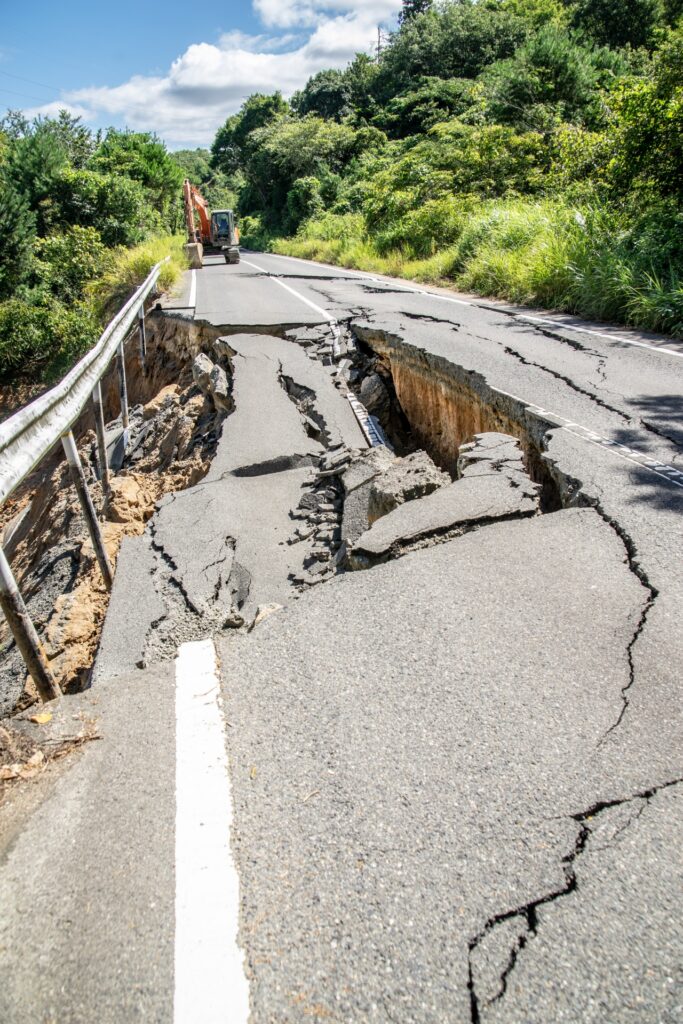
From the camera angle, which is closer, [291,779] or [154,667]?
[291,779]

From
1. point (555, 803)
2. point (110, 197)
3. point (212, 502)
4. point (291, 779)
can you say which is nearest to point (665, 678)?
point (555, 803)

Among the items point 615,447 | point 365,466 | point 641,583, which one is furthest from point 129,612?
point 615,447

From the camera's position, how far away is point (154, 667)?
Result: 314 cm

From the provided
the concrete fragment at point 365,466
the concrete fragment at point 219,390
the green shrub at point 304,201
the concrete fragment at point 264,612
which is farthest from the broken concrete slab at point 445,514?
the green shrub at point 304,201

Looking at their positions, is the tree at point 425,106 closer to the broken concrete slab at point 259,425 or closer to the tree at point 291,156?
the tree at point 291,156

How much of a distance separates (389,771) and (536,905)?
0.65 metres

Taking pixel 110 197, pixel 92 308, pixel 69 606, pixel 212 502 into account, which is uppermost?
pixel 110 197

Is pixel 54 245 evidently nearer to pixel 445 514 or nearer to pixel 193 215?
pixel 193 215

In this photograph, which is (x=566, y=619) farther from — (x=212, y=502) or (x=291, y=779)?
(x=212, y=502)

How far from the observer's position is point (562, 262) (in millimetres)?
11242

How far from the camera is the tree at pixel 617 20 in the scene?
30.1 meters

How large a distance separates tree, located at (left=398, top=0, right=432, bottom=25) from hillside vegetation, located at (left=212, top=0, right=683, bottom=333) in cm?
46

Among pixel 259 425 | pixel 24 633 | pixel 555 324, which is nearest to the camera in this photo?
pixel 24 633

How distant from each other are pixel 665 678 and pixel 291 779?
61.7 inches
